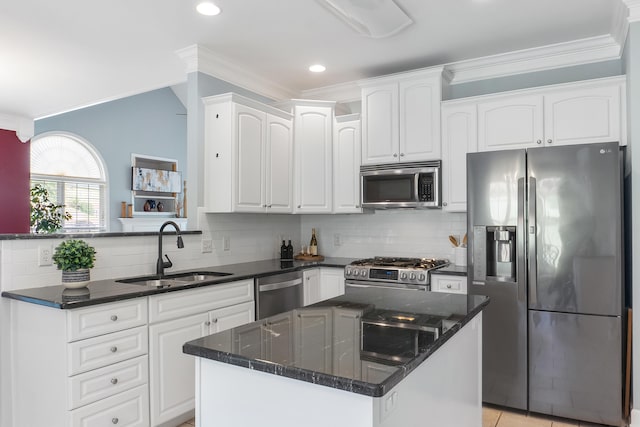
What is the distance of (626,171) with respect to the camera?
3125mm

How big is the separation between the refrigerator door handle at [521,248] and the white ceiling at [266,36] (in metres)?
1.18

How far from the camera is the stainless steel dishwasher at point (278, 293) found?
3.47 metres

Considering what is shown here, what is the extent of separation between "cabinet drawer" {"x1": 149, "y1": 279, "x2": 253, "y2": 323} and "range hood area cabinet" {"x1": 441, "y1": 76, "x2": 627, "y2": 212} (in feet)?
5.91

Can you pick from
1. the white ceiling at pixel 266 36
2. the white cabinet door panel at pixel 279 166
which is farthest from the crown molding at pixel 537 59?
the white cabinet door panel at pixel 279 166

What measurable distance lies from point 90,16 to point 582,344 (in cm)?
393

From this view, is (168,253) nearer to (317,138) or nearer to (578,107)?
(317,138)

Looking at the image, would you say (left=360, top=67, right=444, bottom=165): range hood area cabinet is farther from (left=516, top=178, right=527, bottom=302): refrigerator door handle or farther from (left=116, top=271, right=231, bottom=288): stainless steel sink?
(left=116, top=271, right=231, bottom=288): stainless steel sink

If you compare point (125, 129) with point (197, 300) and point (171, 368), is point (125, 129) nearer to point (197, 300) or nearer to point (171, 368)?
point (197, 300)

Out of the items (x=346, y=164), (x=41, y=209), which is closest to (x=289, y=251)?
(x=346, y=164)

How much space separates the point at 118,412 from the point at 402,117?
305 centimetres

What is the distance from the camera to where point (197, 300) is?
2.93 m

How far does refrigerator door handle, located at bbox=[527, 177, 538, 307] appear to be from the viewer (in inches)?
118

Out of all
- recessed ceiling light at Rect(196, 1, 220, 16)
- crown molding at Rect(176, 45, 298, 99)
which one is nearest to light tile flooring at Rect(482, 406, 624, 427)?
recessed ceiling light at Rect(196, 1, 220, 16)

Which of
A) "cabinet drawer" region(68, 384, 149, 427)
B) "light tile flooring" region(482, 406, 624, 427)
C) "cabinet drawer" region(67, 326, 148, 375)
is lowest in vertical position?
"light tile flooring" region(482, 406, 624, 427)
